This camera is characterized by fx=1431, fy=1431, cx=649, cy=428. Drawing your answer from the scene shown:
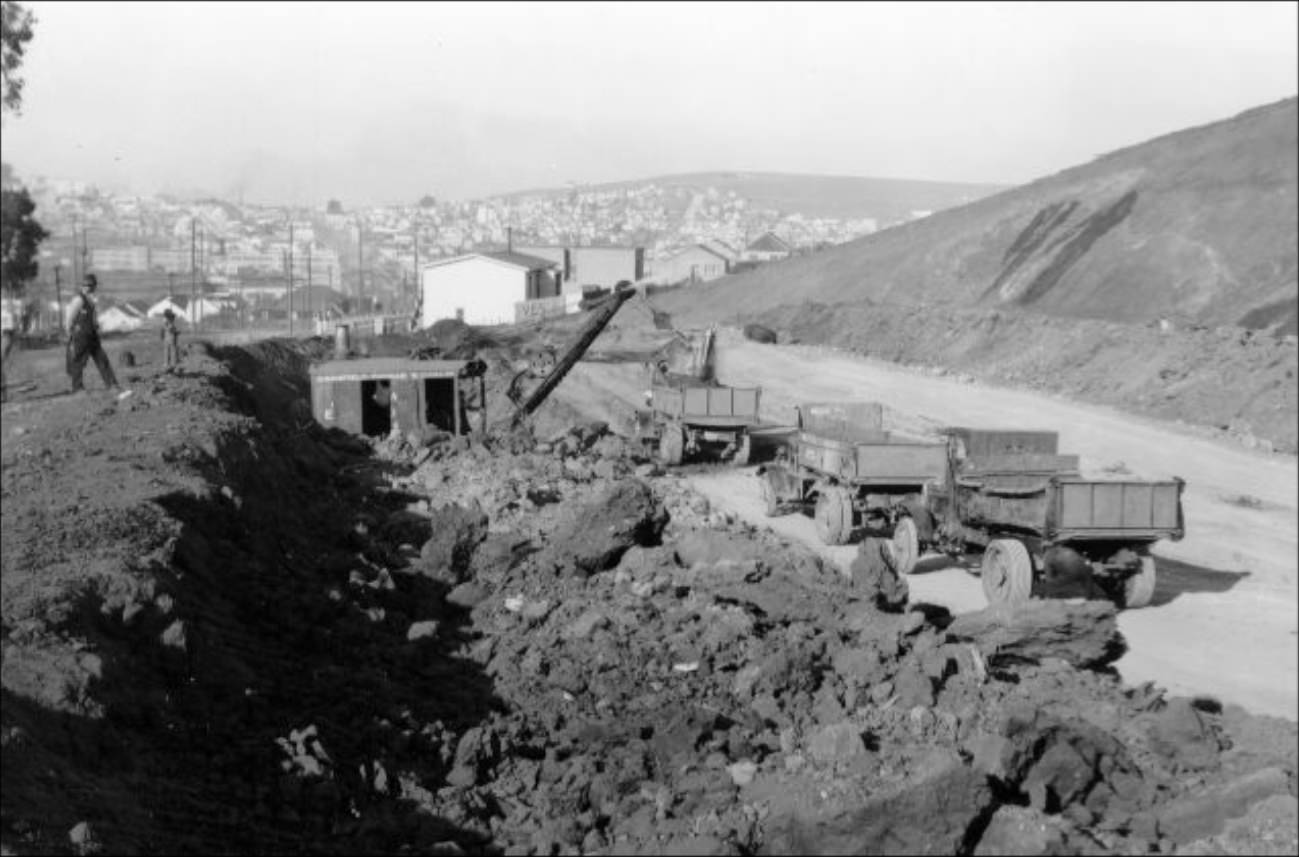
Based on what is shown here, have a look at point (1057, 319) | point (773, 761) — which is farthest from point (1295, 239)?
point (773, 761)

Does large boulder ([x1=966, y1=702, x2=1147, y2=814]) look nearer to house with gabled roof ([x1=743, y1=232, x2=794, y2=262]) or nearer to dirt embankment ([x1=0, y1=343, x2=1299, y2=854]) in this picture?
dirt embankment ([x1=0, y1=343, x2=1299, y2=854])

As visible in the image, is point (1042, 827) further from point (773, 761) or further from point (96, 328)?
point (96, 328)

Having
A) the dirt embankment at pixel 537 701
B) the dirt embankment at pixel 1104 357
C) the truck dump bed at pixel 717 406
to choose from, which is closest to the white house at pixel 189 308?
the dirt embankment at pixel 1104 357

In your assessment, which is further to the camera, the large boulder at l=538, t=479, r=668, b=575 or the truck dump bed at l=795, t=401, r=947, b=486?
the truck dump bed at l=795, t=401, r=947, b=486

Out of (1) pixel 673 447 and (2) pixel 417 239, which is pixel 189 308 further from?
(1) pixel 673 447

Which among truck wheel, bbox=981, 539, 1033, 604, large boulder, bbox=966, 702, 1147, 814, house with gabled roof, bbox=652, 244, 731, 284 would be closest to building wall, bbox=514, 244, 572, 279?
house with gabled roof, bbox=652, 244, 731, 284

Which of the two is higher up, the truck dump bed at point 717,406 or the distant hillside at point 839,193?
the distant hillside at point 839,193

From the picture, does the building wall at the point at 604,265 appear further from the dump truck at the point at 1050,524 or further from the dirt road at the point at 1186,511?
the dump truck at the point at 1050,524
